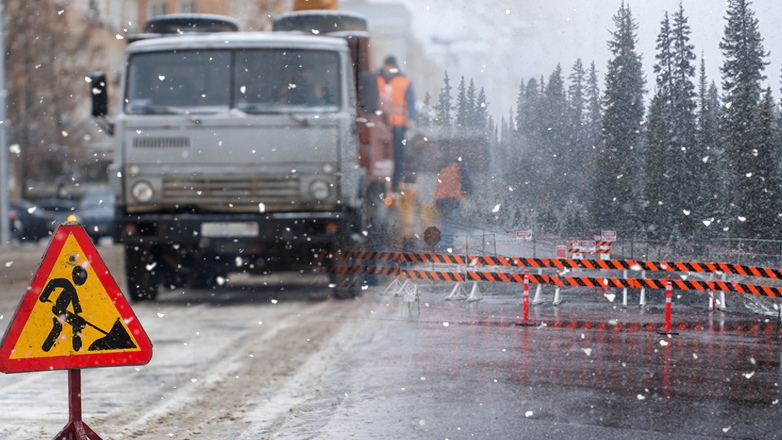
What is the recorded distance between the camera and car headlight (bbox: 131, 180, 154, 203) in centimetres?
784

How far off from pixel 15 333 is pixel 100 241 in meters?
20.1

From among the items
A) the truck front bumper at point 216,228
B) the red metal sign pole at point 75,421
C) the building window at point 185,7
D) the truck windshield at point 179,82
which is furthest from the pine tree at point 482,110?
the building window at point 185,7

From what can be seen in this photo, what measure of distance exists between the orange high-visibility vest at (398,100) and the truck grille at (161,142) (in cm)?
230

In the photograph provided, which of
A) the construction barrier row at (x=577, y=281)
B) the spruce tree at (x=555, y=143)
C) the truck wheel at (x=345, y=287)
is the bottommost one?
the truck wheel at (x=345, y=287)

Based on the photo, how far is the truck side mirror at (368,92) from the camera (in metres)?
6.85

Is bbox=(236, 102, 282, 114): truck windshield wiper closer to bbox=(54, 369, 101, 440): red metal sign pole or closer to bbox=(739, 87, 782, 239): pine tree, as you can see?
bbox=(54, 369, 101, 440): red metal sign pole

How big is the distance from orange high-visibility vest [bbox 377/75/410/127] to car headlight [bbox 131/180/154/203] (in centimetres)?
272

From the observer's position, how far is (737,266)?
4055 millimetres

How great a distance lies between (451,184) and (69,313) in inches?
79.4

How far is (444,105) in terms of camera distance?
449 centimetres

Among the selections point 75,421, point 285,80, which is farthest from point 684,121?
point 285,80

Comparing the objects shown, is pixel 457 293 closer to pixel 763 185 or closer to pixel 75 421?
pixel 763 185

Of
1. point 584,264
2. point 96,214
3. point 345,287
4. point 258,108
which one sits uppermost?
point 258,108

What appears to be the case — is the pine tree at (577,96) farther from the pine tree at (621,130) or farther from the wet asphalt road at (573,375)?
the wet asphalt road at (573,375)
